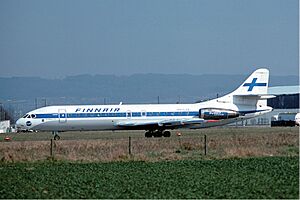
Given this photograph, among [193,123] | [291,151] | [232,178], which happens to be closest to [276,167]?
[232,178]

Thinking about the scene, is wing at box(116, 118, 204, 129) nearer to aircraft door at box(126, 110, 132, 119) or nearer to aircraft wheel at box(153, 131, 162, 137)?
A: aircraft door at box(126, 110, 132, 119)

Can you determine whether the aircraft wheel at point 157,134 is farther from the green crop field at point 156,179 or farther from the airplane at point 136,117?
the green crop field at point 156,179

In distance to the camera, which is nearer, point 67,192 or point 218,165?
point 67,192

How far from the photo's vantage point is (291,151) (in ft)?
106

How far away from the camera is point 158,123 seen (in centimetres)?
5538

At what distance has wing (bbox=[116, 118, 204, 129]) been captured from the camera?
181ft

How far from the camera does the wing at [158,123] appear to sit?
5531cm

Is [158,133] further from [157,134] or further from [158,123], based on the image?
[158,123]

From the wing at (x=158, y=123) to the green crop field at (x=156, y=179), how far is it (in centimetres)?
2720

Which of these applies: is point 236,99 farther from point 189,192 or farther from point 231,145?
point 189,192

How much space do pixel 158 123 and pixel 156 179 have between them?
34.6 metres

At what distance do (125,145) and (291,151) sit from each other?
9.19 meters

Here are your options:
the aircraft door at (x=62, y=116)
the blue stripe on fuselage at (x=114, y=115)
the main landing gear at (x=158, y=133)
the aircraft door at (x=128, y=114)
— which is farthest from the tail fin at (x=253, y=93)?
the aircraft door at (x=62, y=116)

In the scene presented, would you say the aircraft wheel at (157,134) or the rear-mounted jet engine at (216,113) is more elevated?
the rear-mounted jet engine at (216,113)
